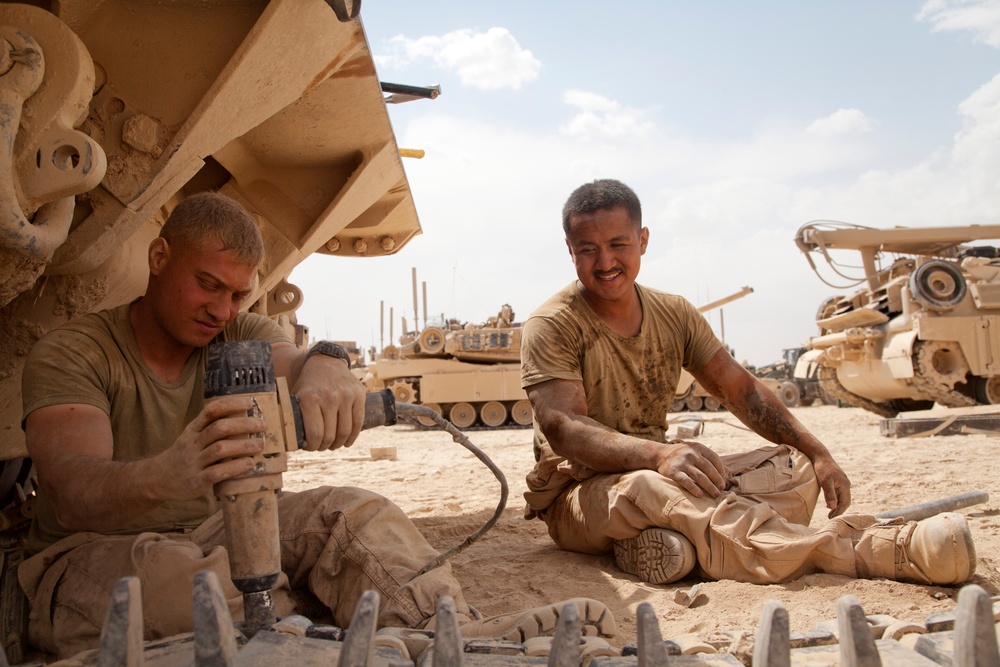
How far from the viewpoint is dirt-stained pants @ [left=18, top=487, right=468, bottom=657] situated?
1826 mm

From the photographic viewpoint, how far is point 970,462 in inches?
219

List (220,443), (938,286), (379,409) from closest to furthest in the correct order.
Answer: (220,443) < (379,409) < (938,286)

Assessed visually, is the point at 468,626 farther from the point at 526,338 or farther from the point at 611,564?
the point at 526,338

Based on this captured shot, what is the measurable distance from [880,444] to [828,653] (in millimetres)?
7115

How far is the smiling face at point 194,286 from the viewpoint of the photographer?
2096 millimetres

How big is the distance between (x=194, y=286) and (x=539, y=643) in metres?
1.34

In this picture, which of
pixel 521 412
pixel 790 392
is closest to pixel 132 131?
pixel 521 412

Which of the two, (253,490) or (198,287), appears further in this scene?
(198,287)

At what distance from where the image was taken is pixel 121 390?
83.1 inches

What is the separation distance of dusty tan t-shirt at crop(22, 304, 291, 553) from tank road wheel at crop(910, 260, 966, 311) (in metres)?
10.9

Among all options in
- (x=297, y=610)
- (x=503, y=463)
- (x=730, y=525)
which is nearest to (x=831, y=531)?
(x=730, y=525)

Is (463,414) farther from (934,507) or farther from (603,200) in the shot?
(934,507)

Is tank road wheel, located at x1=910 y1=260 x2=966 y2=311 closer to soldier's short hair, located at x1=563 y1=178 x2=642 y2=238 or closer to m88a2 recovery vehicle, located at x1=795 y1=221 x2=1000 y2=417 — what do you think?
m88a2 recovery vehicle, located at x1=795 y1=221 x2=1000 y2=417

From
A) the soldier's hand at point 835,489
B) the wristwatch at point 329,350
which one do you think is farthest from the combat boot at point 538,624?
the soldier's hand at point 835,489
